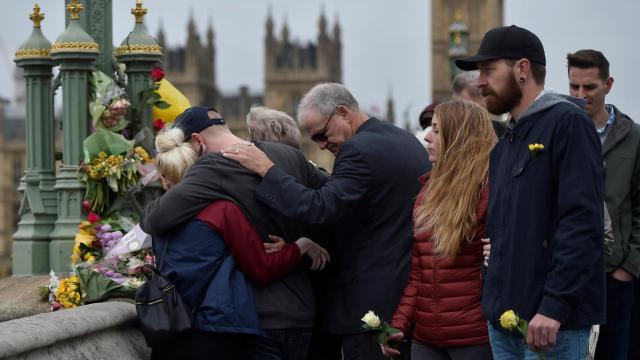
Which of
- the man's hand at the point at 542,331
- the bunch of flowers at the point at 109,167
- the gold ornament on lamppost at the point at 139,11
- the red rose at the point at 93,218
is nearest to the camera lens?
the man's hand at the point at 542,331

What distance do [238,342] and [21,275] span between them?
10.3ft

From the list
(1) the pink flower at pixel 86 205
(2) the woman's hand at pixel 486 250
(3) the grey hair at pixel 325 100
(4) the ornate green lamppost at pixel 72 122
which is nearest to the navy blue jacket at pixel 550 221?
(2) the woman's hand at pixel 486 250

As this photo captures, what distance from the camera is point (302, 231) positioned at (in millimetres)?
5219

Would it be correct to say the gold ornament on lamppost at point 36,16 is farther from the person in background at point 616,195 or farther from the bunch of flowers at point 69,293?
the person in background at point 616,195

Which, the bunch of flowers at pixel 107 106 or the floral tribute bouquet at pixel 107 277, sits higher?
the bunch of flowers at pixel 107 106

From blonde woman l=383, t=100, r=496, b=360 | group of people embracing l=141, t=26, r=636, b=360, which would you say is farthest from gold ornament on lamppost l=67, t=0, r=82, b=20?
blonde woman l=383, t=100, r=496, b=360

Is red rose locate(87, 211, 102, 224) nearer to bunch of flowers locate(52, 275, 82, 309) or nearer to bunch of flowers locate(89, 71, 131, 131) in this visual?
bunch of flowers locate(89, 71, 131, 131)

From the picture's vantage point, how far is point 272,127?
5.75m

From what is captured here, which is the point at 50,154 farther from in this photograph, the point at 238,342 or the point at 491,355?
the point at 491,355

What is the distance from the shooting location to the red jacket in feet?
15.4

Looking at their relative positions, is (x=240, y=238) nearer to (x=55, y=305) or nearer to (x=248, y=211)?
(x=248, y=211)

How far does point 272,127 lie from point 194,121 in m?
0.74

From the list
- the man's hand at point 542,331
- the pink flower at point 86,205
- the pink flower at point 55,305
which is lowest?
the pink flower at point 55,305

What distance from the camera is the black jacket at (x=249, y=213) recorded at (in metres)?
4.81
